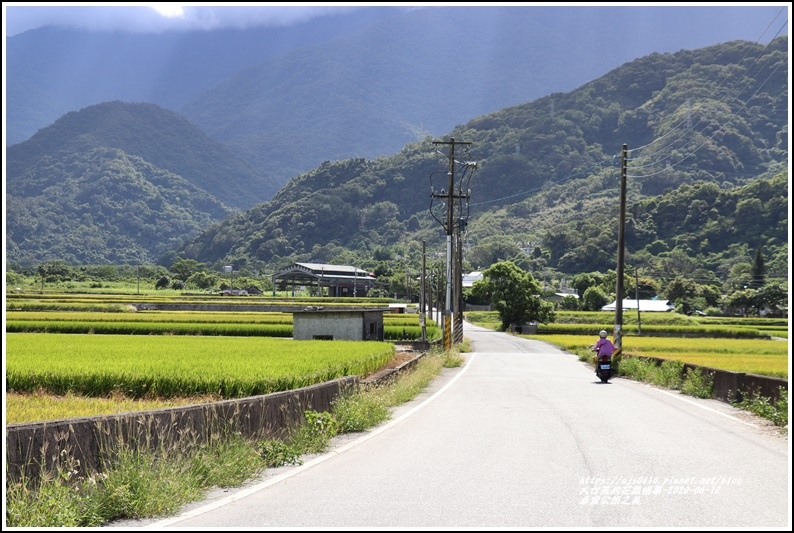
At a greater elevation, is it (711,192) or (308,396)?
(711,192)

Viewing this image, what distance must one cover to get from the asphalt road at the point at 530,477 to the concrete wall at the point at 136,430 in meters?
0.81

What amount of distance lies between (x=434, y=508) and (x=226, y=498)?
2.24m

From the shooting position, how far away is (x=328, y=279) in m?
144

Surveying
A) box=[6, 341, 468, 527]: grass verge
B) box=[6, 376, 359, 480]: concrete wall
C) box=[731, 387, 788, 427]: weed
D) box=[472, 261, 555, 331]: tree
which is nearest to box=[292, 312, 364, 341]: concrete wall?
box=[731, 387, 788, 427]: weed

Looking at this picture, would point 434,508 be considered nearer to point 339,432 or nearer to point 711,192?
point 339,432

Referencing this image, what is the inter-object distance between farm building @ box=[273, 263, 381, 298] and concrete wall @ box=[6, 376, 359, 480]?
119 metres

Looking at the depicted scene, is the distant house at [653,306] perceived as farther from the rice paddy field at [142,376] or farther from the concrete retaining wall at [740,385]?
the concrete retaining wall at [740,385]

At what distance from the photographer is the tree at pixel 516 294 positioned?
314 ft

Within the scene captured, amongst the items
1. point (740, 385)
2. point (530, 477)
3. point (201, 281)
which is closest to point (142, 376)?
point (530, 477)

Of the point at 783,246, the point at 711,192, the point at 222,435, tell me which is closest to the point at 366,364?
the point at 222,435

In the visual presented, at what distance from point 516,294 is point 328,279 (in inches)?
2120

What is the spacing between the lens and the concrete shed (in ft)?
145

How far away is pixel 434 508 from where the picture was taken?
8125mm

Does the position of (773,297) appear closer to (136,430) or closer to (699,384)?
(699,384)
